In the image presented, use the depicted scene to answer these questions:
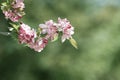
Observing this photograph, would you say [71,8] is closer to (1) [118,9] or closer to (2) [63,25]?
(1) [118,9]

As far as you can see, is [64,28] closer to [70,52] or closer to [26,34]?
A: [26,34]

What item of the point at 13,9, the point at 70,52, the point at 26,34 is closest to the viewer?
the point at 26,34

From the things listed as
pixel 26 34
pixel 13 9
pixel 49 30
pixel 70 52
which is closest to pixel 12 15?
pixel 13 9

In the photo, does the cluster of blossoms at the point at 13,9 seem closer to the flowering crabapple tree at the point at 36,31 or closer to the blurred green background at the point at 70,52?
the flowering crabapple tree at the point at 36,31

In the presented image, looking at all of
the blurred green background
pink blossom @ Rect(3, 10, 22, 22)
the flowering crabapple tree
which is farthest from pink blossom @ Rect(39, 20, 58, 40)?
the blurred green background

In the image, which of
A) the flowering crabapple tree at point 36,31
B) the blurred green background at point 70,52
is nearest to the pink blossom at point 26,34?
the flowering crabapple tree at point 36,31

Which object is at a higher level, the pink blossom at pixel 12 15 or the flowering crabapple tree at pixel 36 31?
the pink blossom at pixel 12 15

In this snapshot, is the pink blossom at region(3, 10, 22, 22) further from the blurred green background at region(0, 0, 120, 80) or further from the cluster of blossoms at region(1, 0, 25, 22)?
the blurred green background at region(0, 0, 120, 80)
